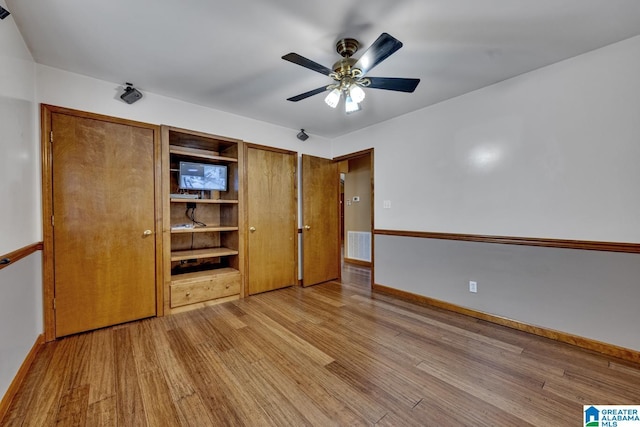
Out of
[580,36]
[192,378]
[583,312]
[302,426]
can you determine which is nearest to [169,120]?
[192,378]

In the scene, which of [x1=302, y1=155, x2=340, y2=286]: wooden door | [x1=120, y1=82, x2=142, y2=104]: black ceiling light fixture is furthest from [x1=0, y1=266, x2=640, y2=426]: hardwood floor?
[x1=120, y1=82, x2=142, y2=104]: black ceiling light fixture

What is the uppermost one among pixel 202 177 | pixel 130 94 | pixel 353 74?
pixel 130 94

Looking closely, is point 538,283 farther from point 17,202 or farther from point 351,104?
point 17,202

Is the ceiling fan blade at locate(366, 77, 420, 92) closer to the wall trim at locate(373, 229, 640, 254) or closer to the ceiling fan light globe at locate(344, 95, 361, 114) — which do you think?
the ceiling fan light globe at locate(344, 95, 361, 114)

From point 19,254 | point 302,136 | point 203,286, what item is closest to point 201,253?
point 203,286

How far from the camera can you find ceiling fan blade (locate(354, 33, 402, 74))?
1483 mm

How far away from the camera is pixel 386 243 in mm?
3615

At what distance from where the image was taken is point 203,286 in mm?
3029

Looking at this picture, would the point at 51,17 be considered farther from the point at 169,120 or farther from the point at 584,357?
the point at 584,357

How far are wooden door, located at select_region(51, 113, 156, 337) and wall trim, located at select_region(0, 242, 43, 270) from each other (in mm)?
166

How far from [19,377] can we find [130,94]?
8.03 feet

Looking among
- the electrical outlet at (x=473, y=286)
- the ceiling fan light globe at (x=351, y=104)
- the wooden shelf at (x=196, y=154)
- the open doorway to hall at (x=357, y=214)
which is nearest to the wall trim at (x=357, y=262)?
the open doorway to hall at (x=357, y=214)

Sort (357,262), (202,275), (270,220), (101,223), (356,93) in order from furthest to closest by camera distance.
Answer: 1. (357,262)
2. (270,220)
3. (202,275)
4. (101,223)
5. (356,93)

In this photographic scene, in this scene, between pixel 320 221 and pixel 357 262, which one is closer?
pixel 320 221
